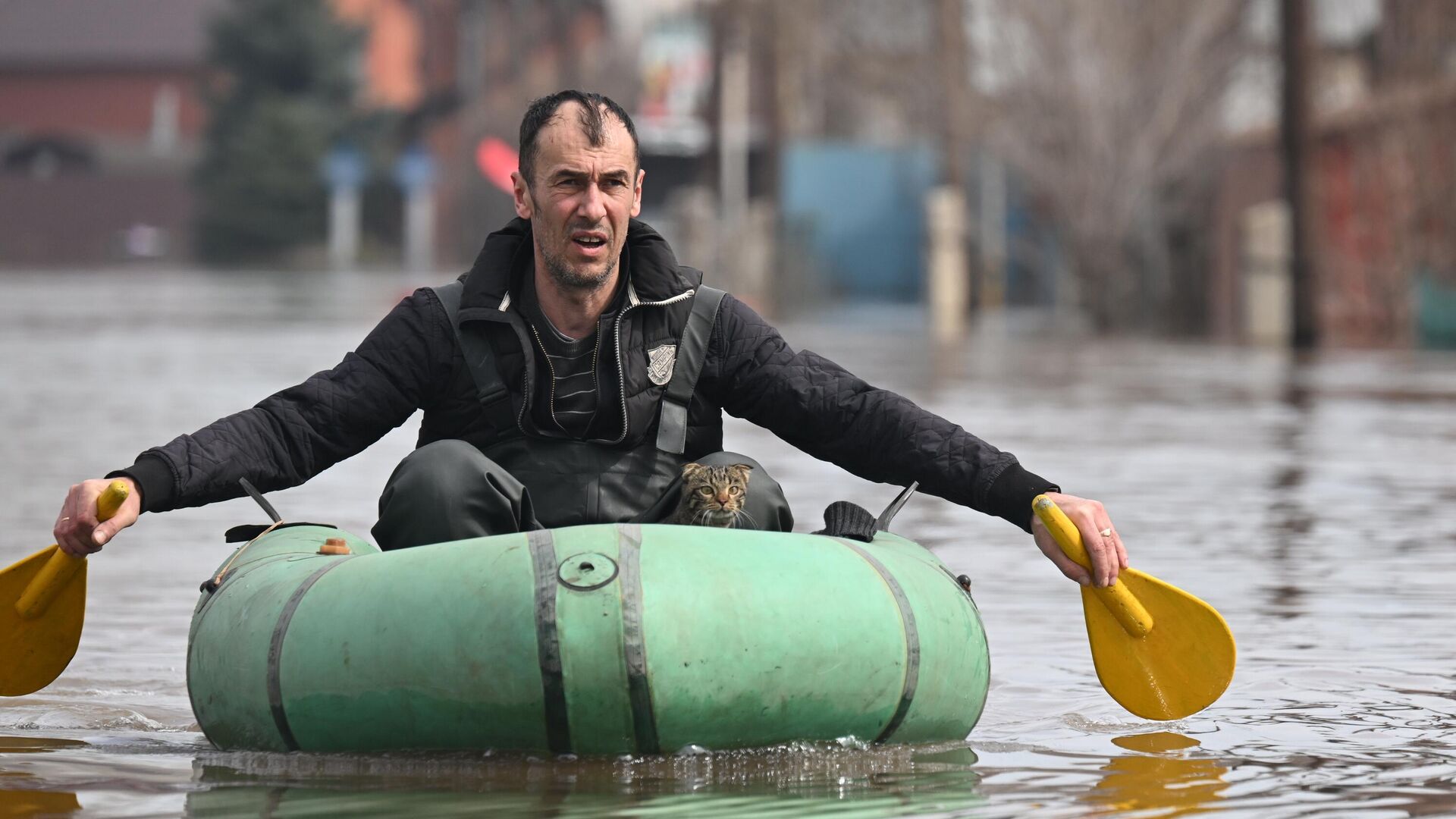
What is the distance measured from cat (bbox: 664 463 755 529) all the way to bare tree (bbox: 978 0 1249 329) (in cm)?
2759

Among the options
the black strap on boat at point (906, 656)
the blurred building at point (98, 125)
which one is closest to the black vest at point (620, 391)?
the black strap on boat at point (906, 656)

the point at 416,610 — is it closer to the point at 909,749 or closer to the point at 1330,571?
the point at 909,749

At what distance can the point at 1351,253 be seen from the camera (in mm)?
30359

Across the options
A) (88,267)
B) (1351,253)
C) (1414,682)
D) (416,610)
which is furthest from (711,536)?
(88,267)

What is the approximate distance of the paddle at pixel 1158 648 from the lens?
6.13 m

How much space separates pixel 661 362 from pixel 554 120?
0.56 m

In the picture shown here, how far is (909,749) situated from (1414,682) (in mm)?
1621

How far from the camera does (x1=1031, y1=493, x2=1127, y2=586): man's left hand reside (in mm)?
5770

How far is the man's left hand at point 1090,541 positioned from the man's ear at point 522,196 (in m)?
1.26

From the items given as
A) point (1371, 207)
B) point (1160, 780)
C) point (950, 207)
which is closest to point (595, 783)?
point (1160, 780)

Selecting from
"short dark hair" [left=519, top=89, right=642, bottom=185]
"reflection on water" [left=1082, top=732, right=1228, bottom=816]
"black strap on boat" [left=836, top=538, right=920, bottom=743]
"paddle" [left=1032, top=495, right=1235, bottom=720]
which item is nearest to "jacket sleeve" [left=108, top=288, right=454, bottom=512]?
"short dark hair" [left=519, top=89, right=642, bottom=185]

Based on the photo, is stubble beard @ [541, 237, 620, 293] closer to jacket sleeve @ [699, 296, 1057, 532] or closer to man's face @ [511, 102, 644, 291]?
man's face @ [511, 102, 644, 291]

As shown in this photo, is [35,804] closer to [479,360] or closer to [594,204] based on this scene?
[479,360]

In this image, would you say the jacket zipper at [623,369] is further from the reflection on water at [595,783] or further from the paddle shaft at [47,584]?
the paddle shaft at [47,584]
